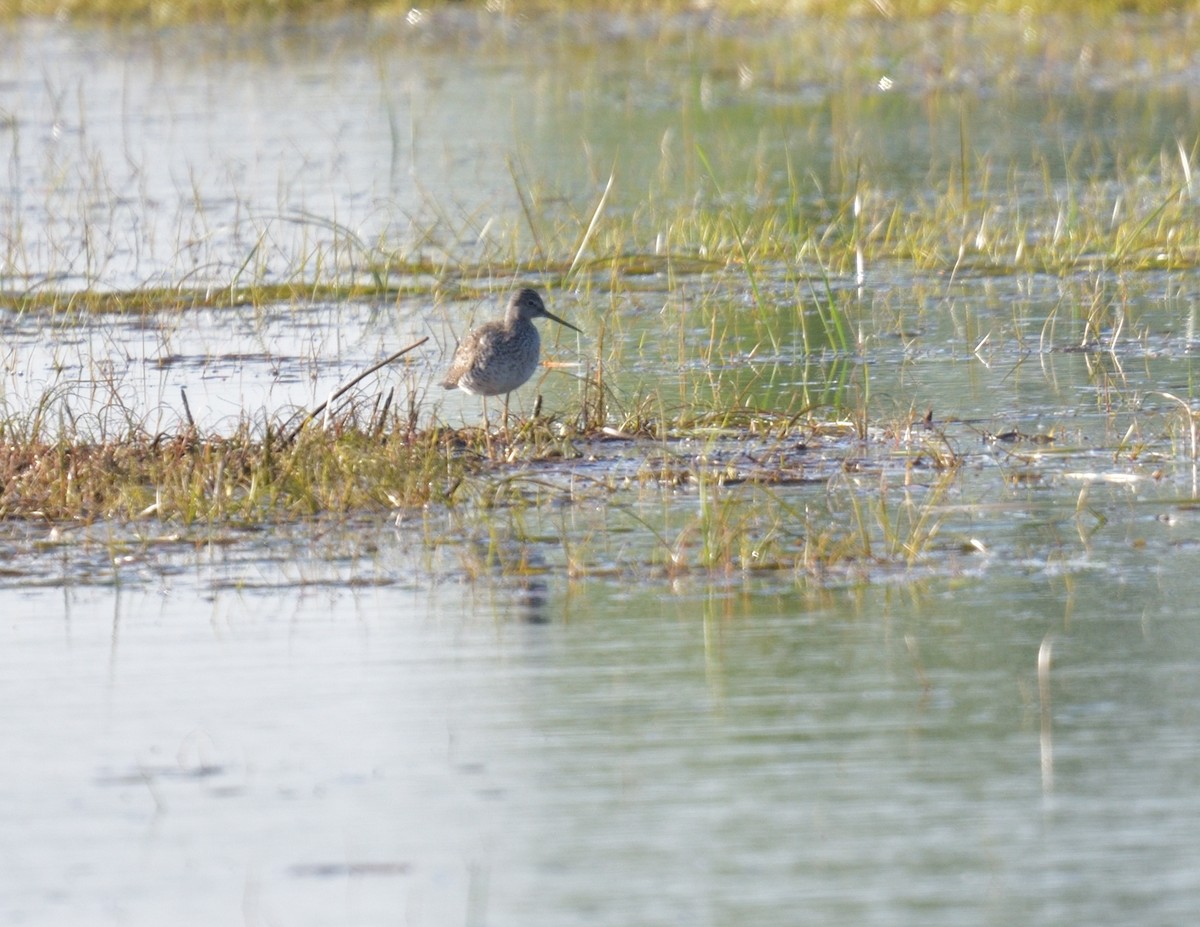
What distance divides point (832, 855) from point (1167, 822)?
69 cm

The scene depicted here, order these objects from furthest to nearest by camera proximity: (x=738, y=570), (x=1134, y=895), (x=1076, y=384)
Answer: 1. (x=1076, y=384)
2. (x=738, y=570)
3. (x=1134, y=895)

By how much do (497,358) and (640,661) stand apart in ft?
10.9

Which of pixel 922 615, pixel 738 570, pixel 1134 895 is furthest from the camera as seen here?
pixel 738 570

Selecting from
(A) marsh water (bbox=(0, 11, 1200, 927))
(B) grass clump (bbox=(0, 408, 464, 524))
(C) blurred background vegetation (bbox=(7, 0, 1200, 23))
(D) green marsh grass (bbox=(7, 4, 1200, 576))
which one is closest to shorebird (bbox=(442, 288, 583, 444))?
(D) green marsh grass (bbox=(7, 4, 1200, 576))

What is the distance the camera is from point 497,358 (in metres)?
8.77

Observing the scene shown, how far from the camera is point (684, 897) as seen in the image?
13.7 feet

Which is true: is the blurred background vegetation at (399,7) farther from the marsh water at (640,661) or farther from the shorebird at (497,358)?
the shorebird at (497,358)

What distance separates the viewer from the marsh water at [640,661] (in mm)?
4344

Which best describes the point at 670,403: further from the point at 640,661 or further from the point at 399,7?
the point at 399,7

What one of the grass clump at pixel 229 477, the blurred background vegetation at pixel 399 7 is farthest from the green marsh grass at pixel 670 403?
the blurred background vegetation at pixel 399 7

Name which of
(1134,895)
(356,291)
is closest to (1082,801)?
(1134,895)

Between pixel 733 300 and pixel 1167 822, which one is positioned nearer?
pixel 1167 822

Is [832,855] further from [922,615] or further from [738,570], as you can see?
[738,570]

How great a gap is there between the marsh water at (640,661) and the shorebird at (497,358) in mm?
634
